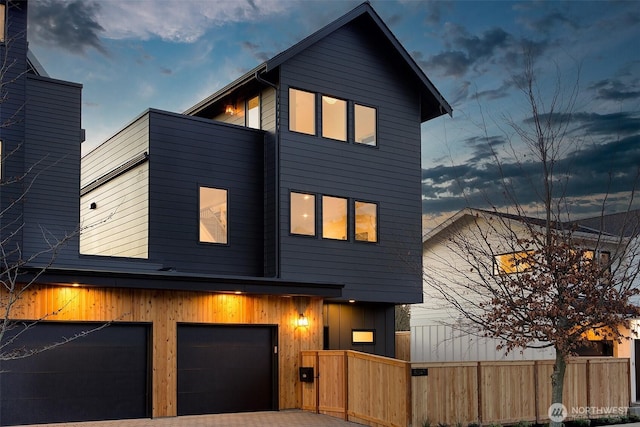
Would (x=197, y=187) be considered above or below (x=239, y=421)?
above

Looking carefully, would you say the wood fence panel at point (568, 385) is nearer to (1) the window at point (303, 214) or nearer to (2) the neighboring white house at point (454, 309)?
(2) the neighboring white house at point (454, 309)

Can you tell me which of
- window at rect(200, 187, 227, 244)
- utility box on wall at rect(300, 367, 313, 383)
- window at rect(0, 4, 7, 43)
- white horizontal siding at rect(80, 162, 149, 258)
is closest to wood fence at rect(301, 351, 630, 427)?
utility box on wall at rect(300, 367, 313, 383)

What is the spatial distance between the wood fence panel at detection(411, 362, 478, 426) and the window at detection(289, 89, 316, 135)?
26.6ft

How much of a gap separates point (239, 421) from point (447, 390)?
4.59 m

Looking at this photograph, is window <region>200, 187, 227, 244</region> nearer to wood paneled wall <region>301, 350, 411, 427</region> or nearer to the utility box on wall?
wood paneled wall <region>301, 350, 411, 427</region>

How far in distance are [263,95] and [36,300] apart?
8.81 meters

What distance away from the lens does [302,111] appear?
68.8 ft

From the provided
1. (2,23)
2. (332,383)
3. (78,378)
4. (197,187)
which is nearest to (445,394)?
(332,383)

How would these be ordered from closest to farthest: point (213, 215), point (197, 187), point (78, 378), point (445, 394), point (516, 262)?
point (516, 262) < point (445, 394) < point (78, 378) < point (197, 187) < point (213, 215)

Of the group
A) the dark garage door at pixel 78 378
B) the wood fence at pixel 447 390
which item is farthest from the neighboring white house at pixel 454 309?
the dark garage door at pixel 78 378

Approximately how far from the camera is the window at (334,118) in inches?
842


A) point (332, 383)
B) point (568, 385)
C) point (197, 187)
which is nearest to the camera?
point (332, 383)

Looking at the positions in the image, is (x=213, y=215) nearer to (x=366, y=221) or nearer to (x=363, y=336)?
(x=366, y=221)

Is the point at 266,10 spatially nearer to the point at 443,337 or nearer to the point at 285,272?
the point at 285,272
